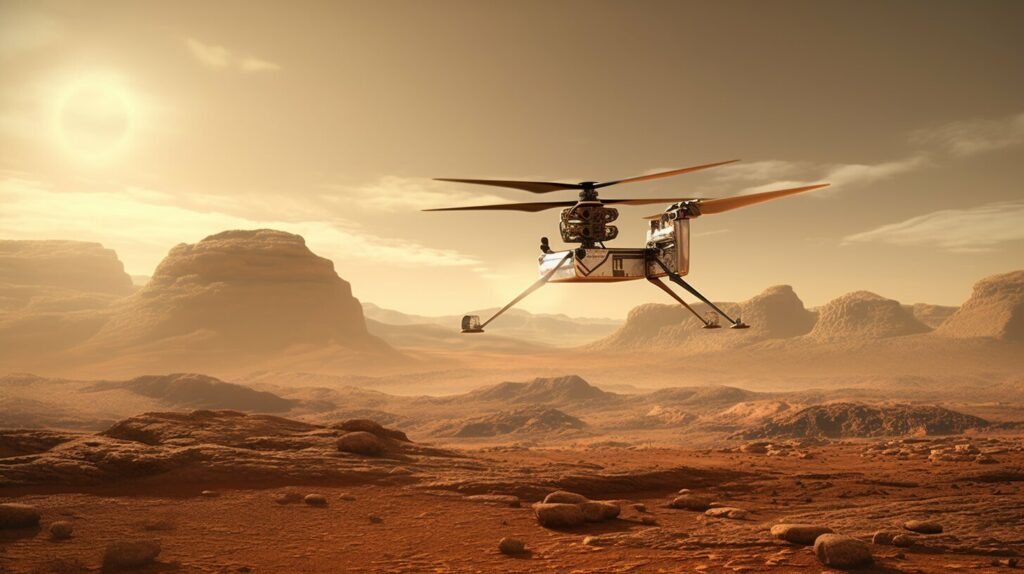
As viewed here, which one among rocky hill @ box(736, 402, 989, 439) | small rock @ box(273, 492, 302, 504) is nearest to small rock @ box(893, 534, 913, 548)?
small rock @ box(273, 492, 302, 504)

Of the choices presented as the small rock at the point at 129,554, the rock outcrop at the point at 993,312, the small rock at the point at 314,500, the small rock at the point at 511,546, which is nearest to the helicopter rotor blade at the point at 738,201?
the small rock at the point at 511,546

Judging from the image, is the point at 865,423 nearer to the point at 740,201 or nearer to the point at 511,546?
the point at 740,201

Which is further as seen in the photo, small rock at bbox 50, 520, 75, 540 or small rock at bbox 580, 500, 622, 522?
small rock at bbox 580, 500, 622, 522

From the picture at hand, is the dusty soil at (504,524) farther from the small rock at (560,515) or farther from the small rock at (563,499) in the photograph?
the small rock at (563,499)

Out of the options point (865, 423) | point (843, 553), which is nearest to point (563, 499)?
point (843, 553)

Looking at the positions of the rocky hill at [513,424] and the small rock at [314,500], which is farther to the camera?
the rocky hill at [513,424]

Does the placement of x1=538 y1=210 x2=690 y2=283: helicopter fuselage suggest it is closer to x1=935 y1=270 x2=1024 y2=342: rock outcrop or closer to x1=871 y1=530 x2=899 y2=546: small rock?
x1=871 y1=530 x2=899 y2=546: small rock
